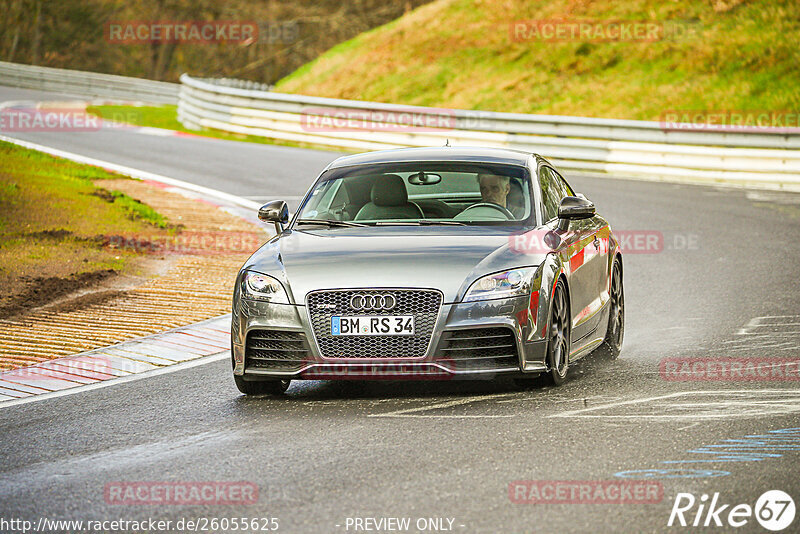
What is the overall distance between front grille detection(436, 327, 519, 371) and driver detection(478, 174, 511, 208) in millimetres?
1617

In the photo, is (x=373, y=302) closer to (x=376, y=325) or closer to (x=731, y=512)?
(x=376, y=325)

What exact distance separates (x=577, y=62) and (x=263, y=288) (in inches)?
1090

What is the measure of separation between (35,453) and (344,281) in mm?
2058

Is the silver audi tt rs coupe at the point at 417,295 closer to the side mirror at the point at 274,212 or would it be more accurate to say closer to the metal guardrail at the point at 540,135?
the side mirror at the point at 274,212

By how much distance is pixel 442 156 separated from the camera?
945 centimetres

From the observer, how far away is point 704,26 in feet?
110

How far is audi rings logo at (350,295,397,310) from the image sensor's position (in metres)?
7.66

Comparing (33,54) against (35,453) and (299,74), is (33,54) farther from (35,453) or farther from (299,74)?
(35,453)

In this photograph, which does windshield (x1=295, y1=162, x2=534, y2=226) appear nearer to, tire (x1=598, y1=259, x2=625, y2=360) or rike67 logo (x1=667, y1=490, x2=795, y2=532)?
tire (x1=598, y1=259, x2=625, y2=360)

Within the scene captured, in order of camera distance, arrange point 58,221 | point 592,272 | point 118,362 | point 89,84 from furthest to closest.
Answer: point 89,84
point 58,221
point 118,362
point 592,272

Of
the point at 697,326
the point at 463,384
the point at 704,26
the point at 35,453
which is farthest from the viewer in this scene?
the point at 704,26

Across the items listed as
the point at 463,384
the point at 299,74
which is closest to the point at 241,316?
the point at 463,384


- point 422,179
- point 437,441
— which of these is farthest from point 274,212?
point 437,441

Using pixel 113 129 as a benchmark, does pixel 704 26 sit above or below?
above
